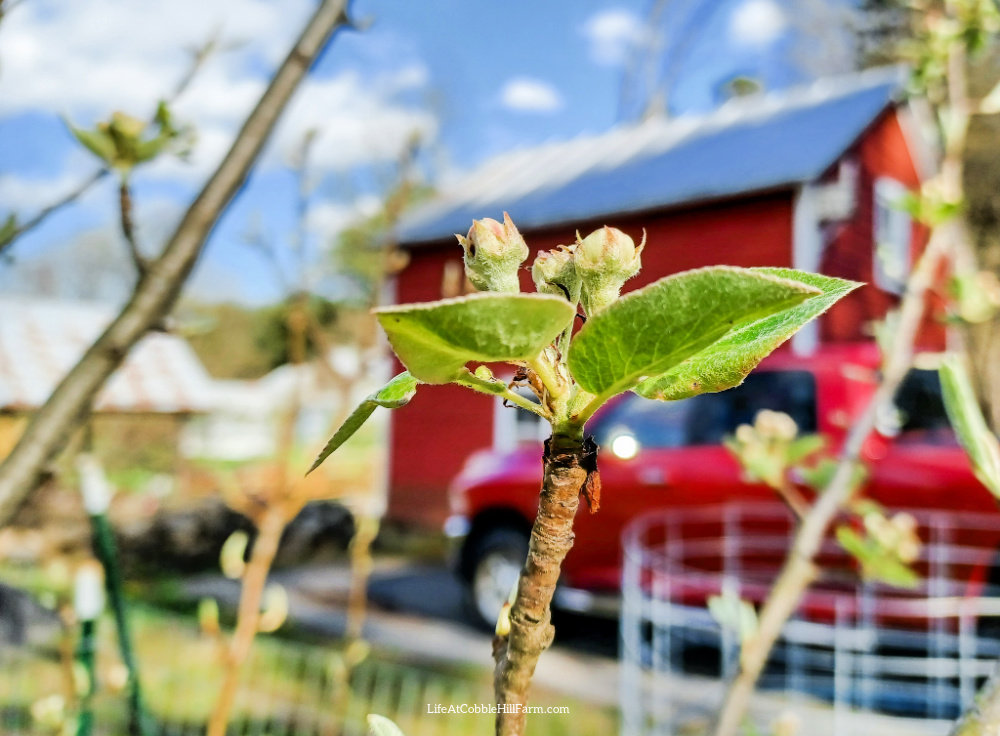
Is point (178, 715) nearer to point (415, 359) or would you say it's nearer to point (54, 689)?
point (54, 689)

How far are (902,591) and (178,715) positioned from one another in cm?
357

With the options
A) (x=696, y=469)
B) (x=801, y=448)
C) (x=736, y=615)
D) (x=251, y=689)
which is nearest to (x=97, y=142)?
(x=736, y=615)

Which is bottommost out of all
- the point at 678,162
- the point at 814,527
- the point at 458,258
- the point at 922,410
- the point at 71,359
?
the point at 814,527

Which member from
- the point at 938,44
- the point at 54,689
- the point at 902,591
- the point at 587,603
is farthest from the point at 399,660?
the point at 938,44

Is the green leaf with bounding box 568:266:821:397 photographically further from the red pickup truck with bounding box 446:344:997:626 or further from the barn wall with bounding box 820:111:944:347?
the barn wall with bounding box 820:111:944:347

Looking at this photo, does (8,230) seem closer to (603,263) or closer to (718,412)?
(603,263)

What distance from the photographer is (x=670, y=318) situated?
10.7 inches

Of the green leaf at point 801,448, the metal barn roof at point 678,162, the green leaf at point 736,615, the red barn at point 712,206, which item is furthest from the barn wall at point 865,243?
the green leaf at point 736,615

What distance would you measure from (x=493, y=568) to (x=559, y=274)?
17.5 feet

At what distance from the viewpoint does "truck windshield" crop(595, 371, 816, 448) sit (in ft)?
14.4

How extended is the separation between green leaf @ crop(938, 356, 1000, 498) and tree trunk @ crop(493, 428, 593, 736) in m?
0.32

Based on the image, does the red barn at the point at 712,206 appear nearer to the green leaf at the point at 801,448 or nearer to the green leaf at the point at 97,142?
the green leaf at the point at 801,448

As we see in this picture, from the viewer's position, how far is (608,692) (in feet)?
14.4

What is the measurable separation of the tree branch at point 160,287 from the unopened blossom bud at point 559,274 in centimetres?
74
